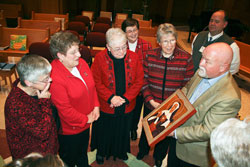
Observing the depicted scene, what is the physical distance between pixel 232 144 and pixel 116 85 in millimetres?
1555

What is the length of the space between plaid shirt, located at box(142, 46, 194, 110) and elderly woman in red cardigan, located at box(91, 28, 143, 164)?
153mm

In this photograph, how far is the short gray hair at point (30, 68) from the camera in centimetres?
152

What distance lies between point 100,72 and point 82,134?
815 mm

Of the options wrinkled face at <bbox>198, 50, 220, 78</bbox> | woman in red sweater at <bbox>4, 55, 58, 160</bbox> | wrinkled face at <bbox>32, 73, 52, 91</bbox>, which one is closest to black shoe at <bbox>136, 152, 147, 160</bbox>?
woman in red sweater at <bbox>4, 55, 58, 160</bbox>

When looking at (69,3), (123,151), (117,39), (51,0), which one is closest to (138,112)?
(123,151)

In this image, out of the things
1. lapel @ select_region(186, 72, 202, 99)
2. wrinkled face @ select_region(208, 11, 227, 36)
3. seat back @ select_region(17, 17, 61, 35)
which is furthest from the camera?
seat back @ select_region(17, 17, 61, 35)

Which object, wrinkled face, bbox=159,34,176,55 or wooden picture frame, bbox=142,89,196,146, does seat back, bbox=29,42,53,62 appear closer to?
wrinkled face, bbox=159,34,176,55

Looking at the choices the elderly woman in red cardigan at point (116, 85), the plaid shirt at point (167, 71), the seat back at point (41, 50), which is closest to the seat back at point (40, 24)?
the seat back at point (41, 50)

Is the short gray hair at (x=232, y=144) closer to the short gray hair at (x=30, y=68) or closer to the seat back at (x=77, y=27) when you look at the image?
the short gray hair at (x=30, y=68)

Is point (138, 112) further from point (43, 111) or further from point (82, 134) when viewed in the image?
point (43, 111)

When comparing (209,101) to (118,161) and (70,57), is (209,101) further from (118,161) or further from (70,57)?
(118,161)

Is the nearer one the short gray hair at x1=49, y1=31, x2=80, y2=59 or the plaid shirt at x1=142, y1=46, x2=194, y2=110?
the short gray hair at x1=49, y1=31, x2=80, y2=59

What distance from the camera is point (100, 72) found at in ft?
7.73

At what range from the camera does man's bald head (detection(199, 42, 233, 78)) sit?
1.65 m
